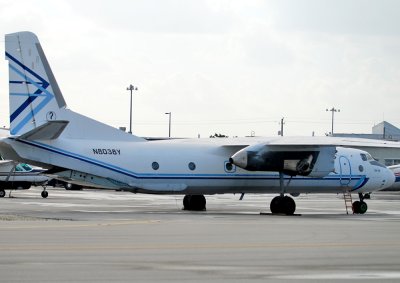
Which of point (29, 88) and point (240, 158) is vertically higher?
point (29, 88)

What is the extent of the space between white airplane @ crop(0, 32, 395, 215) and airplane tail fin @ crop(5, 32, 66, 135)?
0.04 metres

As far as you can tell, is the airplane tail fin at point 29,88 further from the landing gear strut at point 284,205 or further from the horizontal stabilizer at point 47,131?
the landing gear strut at point 284,205

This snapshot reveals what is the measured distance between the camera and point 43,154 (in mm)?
33094

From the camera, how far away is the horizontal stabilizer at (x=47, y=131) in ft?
103

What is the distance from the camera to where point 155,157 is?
35.5 meters

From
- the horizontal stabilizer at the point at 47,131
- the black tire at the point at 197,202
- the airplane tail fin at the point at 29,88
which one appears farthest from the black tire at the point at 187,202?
the horizontal stabilizer at the point at 47,131

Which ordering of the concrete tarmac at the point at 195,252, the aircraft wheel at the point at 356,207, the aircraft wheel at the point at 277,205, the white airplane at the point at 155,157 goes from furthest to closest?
the aircraft wheel at the point at 356,207
the aircraft wheel at the point at 277,205
the white airplane at the point at 155,157
the concrete tarmac at the point at 195,252

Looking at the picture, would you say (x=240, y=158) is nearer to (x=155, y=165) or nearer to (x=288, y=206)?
(x=288, y=206)

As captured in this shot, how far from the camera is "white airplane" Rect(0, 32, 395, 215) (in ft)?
110

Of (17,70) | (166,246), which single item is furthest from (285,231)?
(17,70)

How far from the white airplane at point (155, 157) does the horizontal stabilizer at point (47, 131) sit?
0.03 metres

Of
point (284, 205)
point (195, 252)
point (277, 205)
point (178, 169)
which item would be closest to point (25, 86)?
point (178, 169)

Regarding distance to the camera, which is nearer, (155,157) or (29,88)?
(29,88)

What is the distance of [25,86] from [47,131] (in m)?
2.65
